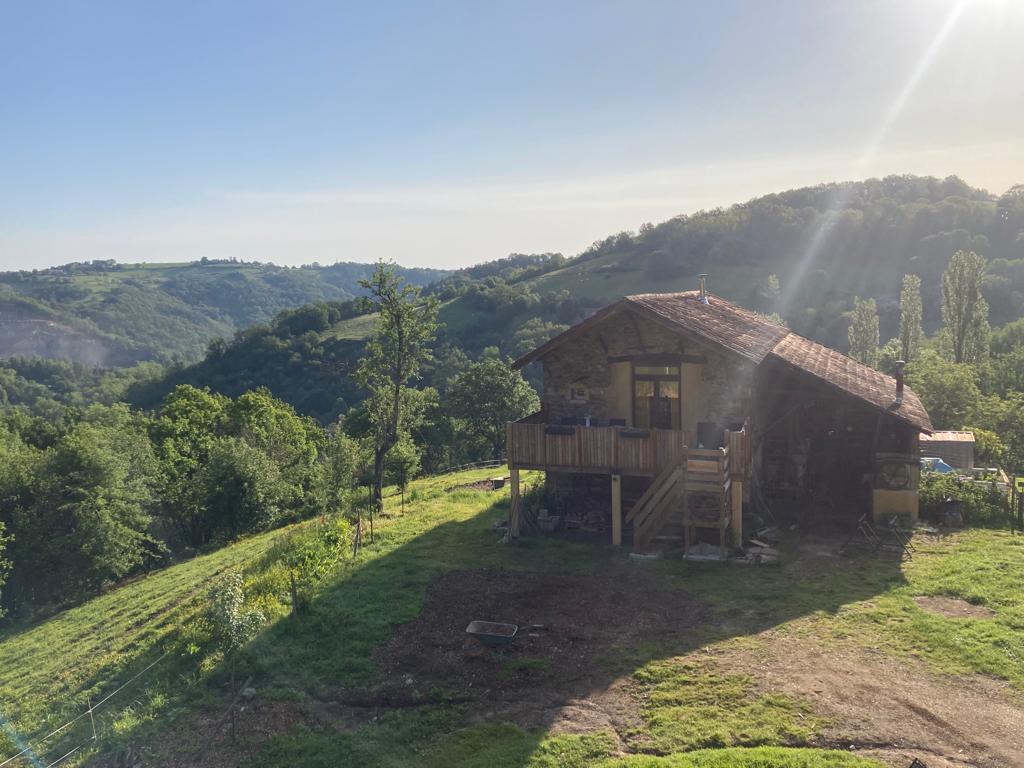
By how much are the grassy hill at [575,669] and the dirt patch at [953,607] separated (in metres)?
0.07

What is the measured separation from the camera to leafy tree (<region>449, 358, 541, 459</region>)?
51.2 m

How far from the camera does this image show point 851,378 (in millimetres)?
21844

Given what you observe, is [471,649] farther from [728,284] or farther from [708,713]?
[728,284]

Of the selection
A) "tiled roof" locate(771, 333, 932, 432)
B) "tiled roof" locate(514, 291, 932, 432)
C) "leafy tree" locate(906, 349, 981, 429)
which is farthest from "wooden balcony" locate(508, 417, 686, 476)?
"leafy tree" locate(906, 349, 981, 429)

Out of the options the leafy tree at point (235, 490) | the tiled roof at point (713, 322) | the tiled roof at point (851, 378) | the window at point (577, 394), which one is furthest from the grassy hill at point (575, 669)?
the leafy tree at point (235, 490)

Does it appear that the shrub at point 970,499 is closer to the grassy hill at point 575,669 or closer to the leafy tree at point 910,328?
the grassy hill at point 575,669

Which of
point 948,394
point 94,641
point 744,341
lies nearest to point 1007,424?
point 948,394

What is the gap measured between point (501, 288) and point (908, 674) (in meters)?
121

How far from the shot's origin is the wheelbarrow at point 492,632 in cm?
1316

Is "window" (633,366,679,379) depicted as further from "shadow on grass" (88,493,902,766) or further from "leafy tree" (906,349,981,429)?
"leafy tree" (906,349,981,429)

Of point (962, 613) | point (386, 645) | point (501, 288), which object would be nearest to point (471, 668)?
point (386, 645)

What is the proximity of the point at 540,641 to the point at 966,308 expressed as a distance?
51007 mm

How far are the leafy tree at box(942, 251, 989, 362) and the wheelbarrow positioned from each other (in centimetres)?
5072

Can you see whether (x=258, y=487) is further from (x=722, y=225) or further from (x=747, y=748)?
(x=722, y=225)
